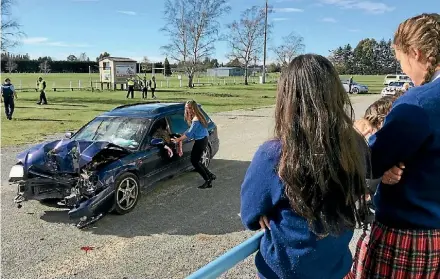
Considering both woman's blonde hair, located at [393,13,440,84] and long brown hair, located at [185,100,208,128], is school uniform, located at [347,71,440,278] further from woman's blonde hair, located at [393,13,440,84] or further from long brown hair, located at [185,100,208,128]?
long brown hair, located at [185,100,208,128]

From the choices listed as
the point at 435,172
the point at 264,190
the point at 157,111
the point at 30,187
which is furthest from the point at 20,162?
the point at 435,172

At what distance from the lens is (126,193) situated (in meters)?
5.95

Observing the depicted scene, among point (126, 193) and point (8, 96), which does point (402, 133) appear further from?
point (8, 96)

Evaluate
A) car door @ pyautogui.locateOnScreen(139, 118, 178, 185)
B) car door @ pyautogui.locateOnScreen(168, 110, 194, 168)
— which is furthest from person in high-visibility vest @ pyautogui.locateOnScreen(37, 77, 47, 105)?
car door @ pyautogui.locateOnScreen(139, 118, 178, 185)

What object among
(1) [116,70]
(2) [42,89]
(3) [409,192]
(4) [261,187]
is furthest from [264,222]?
(1) [116,70]

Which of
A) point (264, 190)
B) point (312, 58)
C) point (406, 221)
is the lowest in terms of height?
point (406, 221)

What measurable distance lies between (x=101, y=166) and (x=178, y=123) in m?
2.25

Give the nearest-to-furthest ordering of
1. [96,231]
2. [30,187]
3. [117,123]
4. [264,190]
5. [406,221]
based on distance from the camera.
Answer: [264,190]
[406,221]
[96,231]
[30,187]
[117,123]

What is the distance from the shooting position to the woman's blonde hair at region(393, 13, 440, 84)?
1.74 meters

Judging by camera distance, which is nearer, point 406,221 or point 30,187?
point 406,221

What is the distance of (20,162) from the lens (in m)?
6.11

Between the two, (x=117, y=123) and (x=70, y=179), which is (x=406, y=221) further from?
(x=117, y=123)

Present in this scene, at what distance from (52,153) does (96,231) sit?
1437mm

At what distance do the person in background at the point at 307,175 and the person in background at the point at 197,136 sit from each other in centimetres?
552
